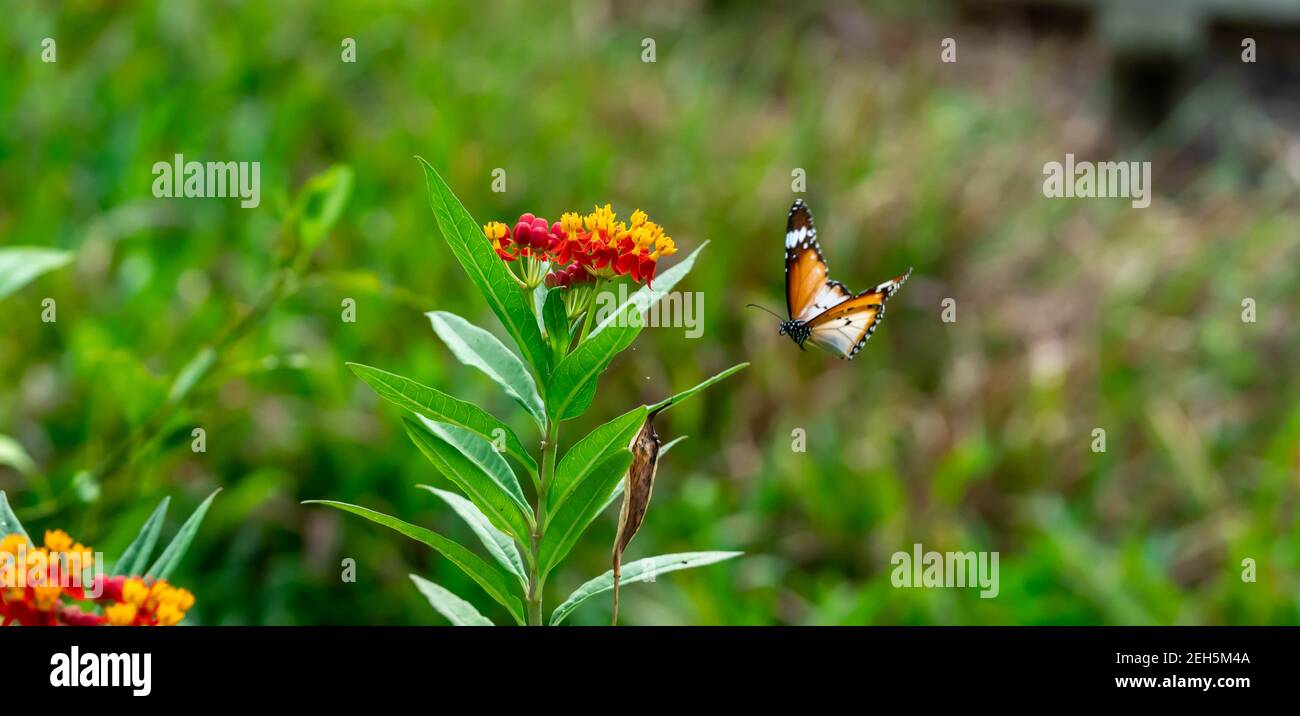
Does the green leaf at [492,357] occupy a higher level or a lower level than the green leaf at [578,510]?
higher

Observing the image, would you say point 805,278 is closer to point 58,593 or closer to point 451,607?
point 451,607

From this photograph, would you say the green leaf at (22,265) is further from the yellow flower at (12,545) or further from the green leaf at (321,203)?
the yellow flower at (12,545)

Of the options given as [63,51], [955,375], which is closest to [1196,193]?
[955,375]

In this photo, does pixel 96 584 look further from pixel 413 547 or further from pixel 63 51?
pixel 63 51

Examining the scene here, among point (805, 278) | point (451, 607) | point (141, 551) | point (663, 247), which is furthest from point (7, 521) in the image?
point (805, 278)

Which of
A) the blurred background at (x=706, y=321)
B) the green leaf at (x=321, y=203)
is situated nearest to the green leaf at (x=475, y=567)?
the green leaf at (x=321, y=203)
